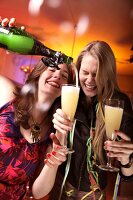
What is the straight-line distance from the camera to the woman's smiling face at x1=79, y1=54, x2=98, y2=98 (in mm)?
974

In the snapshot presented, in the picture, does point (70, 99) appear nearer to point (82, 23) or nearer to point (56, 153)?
point (56, 153)

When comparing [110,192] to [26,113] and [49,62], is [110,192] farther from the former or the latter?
[49,62]

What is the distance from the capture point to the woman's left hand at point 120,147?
86cm

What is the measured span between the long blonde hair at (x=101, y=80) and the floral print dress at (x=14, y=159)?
0.69 ft

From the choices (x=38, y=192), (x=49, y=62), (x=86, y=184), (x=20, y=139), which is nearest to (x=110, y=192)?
(x=86, y=184)

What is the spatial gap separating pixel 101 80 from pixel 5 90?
341 mm

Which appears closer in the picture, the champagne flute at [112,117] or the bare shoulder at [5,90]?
the champagne flute at [112,117]

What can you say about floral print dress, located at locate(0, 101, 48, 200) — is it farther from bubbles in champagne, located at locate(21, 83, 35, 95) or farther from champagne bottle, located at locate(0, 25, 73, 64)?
champagne bottle, located at locate(0, 25, 73, 64)

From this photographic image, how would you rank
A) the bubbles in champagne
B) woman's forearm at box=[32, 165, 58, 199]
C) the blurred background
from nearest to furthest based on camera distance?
woman's forearm at box=[32, 165, 58, 199], the bubbles in champagne, the blurred background

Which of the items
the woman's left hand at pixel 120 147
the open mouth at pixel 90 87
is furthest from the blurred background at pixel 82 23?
the woman's left hand at pixel 120 147

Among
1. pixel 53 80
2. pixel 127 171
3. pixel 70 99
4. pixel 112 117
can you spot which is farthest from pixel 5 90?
pixel 127 171

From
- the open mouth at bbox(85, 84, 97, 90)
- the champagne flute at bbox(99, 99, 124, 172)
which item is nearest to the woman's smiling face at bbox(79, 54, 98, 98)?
the open mouth at bbox(85, 84, 97, 90)

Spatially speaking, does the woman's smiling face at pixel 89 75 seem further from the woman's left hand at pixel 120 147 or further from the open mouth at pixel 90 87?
the woman's left hand at pixel 120 147

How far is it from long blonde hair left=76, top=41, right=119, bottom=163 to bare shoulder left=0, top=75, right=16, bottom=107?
0.28 m
